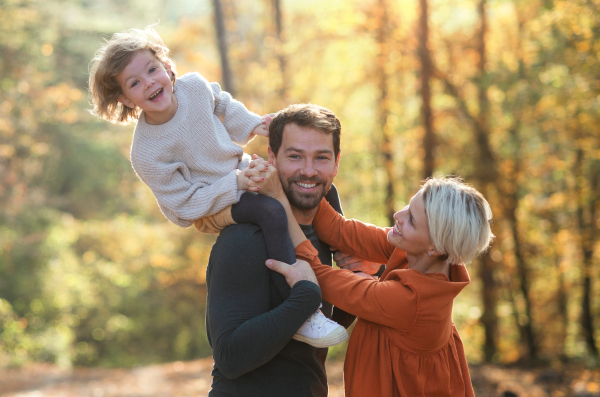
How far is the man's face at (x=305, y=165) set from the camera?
231cm

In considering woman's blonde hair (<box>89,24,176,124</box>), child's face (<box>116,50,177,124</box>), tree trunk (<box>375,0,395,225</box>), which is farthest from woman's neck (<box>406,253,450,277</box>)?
tree trunk (<box>375,0,395,225</box>)

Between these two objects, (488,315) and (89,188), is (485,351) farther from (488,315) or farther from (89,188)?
(89,188)

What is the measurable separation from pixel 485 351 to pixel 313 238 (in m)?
10.3

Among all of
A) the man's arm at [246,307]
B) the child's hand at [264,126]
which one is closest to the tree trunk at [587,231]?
the child's hand at [264,126]

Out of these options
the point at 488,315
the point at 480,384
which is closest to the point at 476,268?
the point at 488,315

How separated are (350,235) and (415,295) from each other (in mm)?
518

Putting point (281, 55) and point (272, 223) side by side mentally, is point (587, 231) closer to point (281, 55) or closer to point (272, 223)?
point (281, 55)

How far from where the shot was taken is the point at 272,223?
2.12 meters

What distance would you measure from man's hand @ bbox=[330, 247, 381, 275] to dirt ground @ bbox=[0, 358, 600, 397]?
188 inches

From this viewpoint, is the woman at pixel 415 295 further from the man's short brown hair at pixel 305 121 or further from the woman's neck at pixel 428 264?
the man's short brown hair at pixel 305 121

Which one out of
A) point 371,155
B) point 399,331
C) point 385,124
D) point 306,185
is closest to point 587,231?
point 385,124

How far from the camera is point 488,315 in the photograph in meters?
11.1

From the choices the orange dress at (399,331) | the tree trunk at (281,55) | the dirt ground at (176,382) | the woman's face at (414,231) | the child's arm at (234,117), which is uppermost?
the tree trunk at (281,55)

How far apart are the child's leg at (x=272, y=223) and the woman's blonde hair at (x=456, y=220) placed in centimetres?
59
